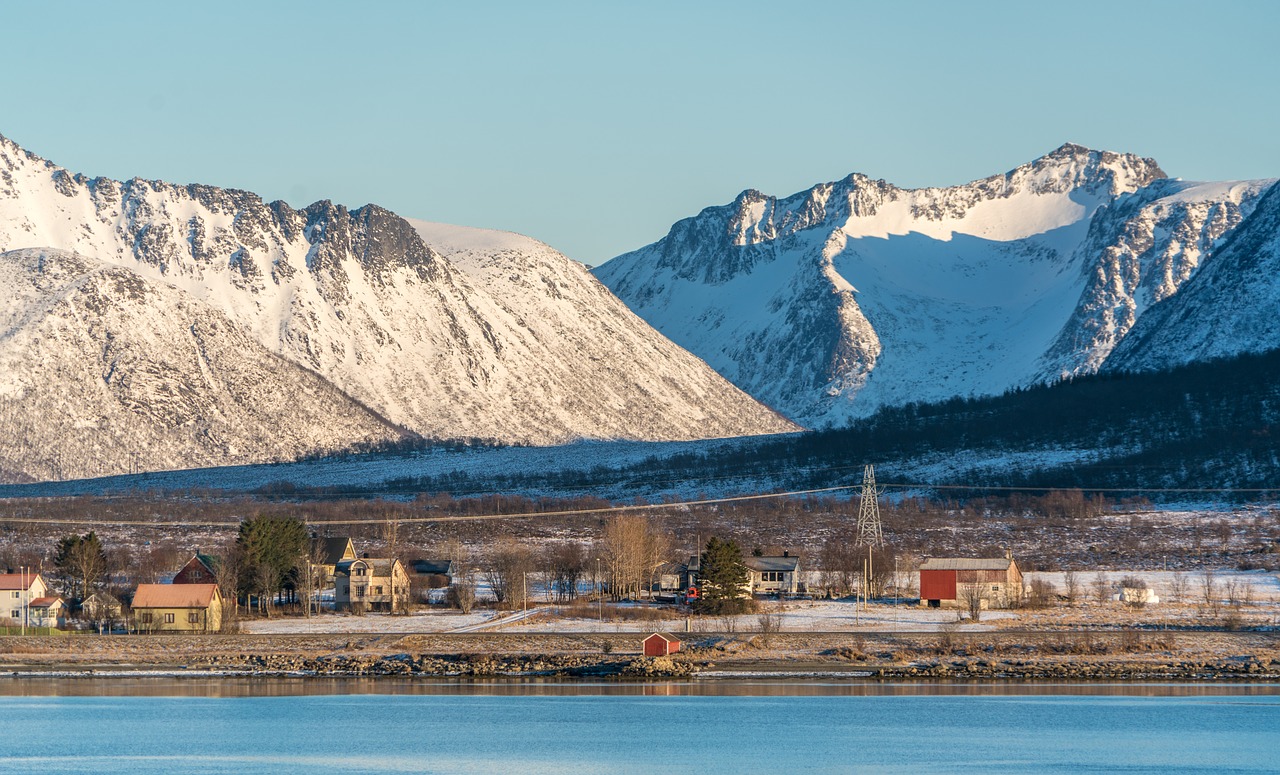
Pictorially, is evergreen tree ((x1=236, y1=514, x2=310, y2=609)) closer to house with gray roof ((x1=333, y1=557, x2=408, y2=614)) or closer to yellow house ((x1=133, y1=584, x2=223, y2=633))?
house with gray roof ((x1=333, y1=557, x2=408, y2=614))

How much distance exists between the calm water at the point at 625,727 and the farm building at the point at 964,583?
89.4ft

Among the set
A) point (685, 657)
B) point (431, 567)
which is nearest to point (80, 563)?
point (431, 567)

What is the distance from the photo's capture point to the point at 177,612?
97.3 m

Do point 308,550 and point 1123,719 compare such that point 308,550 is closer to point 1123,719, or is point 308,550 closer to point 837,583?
point 837,583

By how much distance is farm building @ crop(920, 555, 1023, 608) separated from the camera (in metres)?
106

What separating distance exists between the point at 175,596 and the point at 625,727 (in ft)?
123

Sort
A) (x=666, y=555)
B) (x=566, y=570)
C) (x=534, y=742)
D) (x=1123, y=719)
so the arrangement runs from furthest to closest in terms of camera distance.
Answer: (x=666, y=555) < (x=566, y=570) < (x=1123, y=719) < (x=534, y=742)

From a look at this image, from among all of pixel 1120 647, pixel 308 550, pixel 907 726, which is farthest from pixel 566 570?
pixel 907 726

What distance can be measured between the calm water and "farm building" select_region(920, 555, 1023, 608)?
2724 cm

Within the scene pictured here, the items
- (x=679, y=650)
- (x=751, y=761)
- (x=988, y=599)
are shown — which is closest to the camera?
(x=751, y=761)

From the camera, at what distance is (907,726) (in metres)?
68.1

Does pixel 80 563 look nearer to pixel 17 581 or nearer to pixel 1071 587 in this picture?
pixel 17 581

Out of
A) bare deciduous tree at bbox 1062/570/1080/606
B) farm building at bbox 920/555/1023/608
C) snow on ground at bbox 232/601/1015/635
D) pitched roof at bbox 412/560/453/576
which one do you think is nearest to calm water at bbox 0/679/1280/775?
snow on ground at bbox 232/601/1015/635

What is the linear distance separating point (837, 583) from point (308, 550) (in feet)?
105
